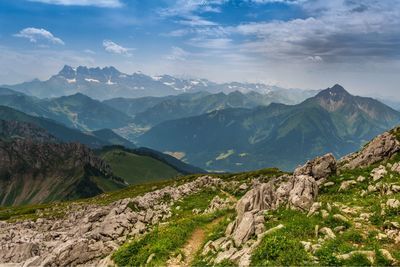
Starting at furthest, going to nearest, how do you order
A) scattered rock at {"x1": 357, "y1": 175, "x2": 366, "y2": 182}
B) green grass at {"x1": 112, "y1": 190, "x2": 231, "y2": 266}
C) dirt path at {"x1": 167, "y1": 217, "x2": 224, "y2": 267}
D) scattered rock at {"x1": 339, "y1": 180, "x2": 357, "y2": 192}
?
scattered rock at {"x1": 357, "y1": 175, "x2": 366, "y2": 182}
scattered rock at {"x1": 339, "y1": 180, "x2": 357, "y2": 192}
green grass at {"x1": 112, "y1": 190, "x2": 231, "y2": 266}
dirt path at {"x1": 167, "y1": 217, "x2": 224, "y2": 267}

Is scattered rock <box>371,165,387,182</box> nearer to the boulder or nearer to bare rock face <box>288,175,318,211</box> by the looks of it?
bare rock face <box>288,175,318,211</box>

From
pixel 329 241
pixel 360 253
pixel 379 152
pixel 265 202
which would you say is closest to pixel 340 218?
pixel 329 241

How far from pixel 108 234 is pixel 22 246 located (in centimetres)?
1634

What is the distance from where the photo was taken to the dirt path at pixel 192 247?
1138 inches

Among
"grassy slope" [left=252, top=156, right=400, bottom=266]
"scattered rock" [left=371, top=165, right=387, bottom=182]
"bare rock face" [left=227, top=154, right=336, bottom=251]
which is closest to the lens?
"grassy slope" [left=252, top=156, right=400, bottom=266]

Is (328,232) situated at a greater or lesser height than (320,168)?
lesser

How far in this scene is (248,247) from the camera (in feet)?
81.9

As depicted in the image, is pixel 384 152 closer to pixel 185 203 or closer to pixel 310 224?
pixel 185 203

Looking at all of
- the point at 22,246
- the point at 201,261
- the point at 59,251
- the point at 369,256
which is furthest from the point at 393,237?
the point at 22,246

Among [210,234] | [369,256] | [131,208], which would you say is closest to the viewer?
[369,256]

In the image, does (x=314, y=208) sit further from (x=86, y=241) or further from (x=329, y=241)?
(x=86, y=241)

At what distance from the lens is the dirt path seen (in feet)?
94.8

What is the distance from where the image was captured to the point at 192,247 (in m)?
31.9

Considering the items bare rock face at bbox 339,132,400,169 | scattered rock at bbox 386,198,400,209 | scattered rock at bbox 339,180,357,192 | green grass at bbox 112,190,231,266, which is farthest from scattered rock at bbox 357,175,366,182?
green grass at bbox 112,190,231,266
